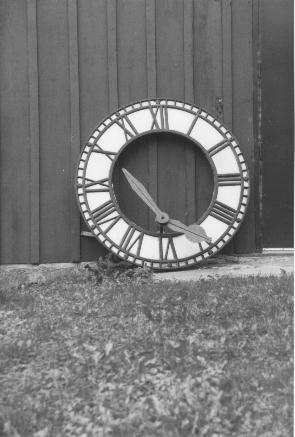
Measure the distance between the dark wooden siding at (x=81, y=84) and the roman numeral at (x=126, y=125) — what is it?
0.34 m

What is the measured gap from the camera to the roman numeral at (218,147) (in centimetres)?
506

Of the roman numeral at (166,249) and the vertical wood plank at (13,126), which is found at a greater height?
the vertical wood plank at (13,126)

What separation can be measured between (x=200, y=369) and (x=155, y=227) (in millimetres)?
2600

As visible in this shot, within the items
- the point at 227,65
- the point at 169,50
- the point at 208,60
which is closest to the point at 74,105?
the point at 169,50

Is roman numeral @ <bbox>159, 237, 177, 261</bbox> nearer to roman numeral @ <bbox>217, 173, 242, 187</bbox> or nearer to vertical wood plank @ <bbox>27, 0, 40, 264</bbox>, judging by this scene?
roman numeral @ <bbox>217, 173, 242, 187</bbox>

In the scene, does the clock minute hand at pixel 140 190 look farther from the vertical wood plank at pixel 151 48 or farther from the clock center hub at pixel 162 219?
the vertical wood plank at pixel 151 48

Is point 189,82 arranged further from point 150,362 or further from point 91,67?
point 150,362

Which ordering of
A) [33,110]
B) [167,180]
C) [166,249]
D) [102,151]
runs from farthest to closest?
[167,180] → [33,110] → [102,151] → [166,249]

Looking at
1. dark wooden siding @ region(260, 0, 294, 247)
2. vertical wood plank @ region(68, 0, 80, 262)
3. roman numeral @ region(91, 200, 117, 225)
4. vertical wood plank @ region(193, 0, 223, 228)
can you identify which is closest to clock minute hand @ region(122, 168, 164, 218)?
→ roman numeral @ region(91, 200, 117, 225)

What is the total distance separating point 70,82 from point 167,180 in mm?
1225

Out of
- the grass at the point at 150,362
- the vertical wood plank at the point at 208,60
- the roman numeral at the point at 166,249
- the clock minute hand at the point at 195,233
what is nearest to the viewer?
the grass at the point at 150,362

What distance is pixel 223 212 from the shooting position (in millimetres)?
5023

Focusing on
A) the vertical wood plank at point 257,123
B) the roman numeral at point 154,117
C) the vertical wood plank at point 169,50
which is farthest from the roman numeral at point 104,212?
the vertical wood plank at point 257,123

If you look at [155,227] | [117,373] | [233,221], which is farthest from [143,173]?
[117,373]
